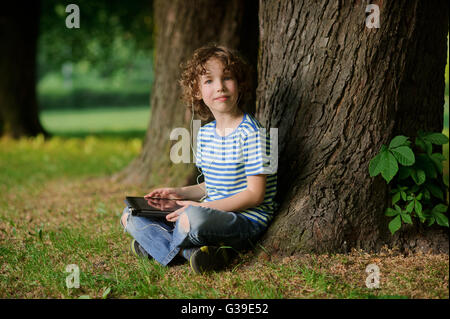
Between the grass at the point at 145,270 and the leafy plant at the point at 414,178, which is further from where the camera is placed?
the leafy plant at the point at 414,178

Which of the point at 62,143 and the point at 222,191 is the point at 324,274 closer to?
the point at 222,191

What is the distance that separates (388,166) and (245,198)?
84 centimetres

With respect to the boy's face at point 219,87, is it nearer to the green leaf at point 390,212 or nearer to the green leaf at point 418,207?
the green leaf at point 390,212

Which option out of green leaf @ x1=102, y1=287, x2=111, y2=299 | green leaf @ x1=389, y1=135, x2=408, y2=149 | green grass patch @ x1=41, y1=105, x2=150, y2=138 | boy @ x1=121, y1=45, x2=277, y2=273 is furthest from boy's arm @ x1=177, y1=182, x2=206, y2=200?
green grass patch @ x1=41, y1=105, x2=150, y2=138

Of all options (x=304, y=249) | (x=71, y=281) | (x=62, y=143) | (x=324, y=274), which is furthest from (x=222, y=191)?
(x=62, y=143)

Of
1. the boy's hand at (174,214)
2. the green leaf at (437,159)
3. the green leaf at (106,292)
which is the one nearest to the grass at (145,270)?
the green leaf at (106,292)

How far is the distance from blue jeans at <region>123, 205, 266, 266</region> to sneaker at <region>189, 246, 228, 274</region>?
0.16 ft

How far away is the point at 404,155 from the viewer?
105 inches

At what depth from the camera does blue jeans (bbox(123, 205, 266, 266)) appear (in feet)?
8.80

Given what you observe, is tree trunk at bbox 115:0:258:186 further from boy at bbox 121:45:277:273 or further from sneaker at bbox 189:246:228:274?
sneaker at bbox 189:246:228:274

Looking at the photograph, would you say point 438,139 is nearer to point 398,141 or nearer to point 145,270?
point 398,141

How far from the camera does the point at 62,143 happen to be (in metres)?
10.0

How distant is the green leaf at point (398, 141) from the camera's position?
271cm

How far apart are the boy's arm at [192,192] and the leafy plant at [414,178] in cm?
114
